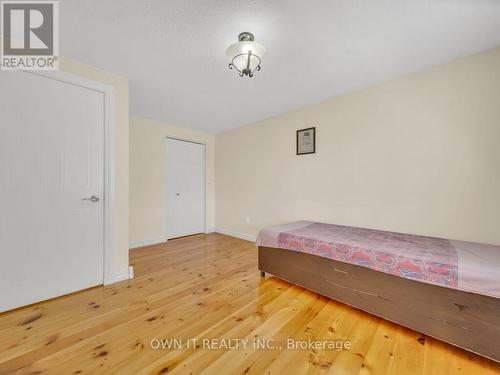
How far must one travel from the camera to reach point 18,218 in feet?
5.61

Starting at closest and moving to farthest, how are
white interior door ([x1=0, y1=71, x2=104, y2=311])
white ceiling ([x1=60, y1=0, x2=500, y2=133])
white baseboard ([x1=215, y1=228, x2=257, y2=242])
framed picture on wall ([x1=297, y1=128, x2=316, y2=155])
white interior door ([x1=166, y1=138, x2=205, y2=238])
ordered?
white ceiling ([x1=60, y1=0, x2=500, y2=133]) → white interior door ([x1=0, y1=71, x2=104, y2=311]) → framed picture on wall ([x1=297, y1=128, x2=316, y2=155]) → white baseboard ([x1=215, y1=228, x2=257, y2=242]) → white interior door ([x1=166, y1=138, x2=205, y2=238])

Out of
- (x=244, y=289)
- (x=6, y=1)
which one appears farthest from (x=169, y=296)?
(x=6, y=1)

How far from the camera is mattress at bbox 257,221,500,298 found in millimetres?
1271

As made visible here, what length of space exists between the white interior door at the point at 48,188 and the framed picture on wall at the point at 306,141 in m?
2.56

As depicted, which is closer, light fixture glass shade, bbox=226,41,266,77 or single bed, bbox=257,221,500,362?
single bed, bbox=257,221,500,362

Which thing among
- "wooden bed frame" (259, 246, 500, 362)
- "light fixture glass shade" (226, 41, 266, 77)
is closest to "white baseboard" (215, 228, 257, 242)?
"wooden bed frame" (259, 246, 500, 362)

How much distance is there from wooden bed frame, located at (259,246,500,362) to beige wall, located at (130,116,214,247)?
270 centimetres

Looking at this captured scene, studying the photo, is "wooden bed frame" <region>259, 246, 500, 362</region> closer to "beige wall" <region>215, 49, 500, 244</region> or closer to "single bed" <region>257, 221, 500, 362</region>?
"single bed" <region>257, 221, 500, 362</region>

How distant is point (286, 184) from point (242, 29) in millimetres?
2228

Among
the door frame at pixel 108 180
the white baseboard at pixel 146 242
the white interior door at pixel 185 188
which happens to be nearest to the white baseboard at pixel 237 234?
the white interior door at pixel 185 188

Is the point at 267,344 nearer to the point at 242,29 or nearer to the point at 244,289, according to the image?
the point at 244,289

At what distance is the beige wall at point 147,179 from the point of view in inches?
135

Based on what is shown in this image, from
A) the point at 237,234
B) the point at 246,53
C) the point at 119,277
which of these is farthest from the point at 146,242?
the point at 246,53

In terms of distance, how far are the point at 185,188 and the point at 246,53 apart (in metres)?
3.14
